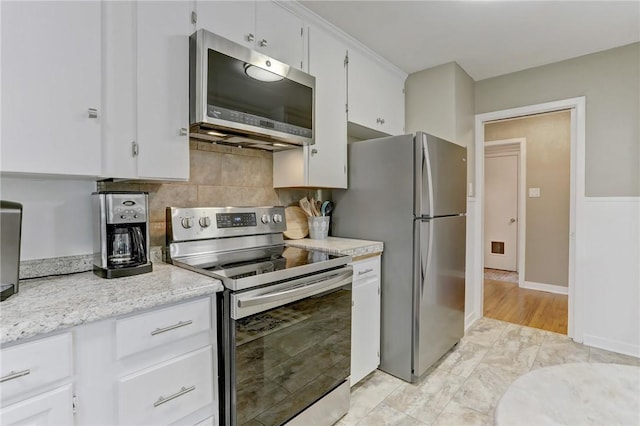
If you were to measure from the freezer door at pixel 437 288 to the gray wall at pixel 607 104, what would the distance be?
1.21 metres

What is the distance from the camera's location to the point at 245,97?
1.66 m

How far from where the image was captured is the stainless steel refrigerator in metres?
2.15

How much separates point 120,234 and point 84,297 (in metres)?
0.39

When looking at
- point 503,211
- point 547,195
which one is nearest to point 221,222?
point 547,195

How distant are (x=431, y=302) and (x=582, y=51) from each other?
2.43 meters

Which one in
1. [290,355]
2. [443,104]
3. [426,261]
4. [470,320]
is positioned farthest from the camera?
[470,320]

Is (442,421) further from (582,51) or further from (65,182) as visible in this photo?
(582,51)

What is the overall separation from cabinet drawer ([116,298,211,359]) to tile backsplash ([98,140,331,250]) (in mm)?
666

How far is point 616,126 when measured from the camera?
8.58ft

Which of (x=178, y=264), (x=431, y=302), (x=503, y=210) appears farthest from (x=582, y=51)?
(x=178, y=264)

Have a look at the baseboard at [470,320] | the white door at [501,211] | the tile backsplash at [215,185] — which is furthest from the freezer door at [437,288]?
the white door at [501,211]

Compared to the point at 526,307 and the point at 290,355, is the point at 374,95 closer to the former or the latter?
the point at 290,355

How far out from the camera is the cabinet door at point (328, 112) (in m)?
2.19

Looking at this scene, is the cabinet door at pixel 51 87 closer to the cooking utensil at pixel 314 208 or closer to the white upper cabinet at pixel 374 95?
the cooking utensil at pixel 314 208
